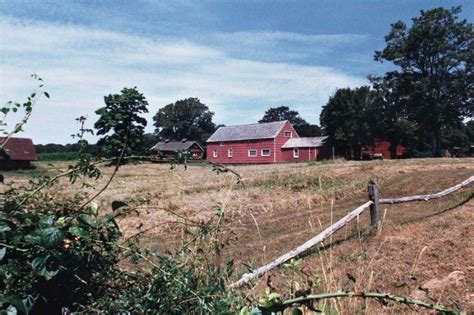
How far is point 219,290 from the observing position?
1654 mm

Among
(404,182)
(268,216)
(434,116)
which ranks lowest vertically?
(268,216)

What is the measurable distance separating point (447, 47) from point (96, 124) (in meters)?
43.3

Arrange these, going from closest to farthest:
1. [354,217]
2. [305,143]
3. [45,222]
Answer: [45,222], [354,217], [305,143]

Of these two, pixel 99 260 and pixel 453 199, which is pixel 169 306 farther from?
pixel 453 199

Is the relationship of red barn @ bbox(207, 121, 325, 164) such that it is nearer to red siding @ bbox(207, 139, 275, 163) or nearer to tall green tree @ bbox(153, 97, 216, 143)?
red siding @ bbox(207, 139, 275, 163)

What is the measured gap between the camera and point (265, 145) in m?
51.3

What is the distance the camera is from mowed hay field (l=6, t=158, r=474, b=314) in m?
2.54

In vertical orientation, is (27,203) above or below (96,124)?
below

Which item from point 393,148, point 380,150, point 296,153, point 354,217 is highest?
point 393,148

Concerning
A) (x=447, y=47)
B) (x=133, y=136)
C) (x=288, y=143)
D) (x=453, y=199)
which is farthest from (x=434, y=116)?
(x=133, y=136)

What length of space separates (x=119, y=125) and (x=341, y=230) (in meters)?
8.26

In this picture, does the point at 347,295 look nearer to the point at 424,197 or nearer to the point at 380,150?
the point at 424,197

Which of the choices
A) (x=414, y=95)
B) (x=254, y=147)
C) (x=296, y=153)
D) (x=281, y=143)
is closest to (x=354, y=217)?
(x=414, y=95)

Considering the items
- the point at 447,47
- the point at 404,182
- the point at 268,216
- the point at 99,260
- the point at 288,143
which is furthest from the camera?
the point at 288,143
